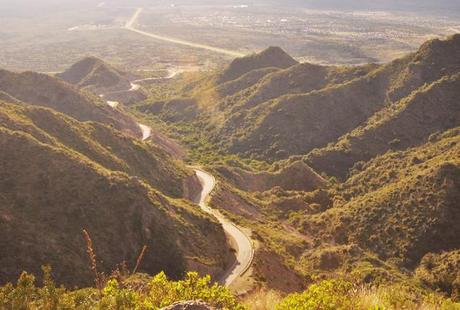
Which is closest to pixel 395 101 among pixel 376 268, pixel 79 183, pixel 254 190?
pixel 254 190

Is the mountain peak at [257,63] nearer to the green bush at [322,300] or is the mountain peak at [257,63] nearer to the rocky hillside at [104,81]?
the rocky hillside at [104,81]

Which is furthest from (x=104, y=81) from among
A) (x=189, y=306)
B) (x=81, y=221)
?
(x=189, y=306)

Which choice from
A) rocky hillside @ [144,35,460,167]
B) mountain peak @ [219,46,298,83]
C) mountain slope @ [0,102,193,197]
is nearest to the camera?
mountain slope @ [0,102,193,197]

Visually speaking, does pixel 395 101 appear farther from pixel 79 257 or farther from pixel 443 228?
pixel 79 257

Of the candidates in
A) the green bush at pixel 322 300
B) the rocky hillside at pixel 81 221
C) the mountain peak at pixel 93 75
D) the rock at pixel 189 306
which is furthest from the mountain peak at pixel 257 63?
the rock at pixel 189 306

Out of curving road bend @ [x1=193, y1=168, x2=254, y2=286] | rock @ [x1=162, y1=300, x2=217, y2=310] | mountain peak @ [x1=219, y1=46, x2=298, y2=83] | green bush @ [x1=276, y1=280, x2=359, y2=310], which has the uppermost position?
rock @ [x1=162, y1=300, x2=217, y2=310]

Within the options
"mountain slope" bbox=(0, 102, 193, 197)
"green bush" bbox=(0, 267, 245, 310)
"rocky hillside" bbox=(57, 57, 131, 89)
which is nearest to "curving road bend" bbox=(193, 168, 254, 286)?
"mountain slope" bbox=(0, 102, 193, 197)

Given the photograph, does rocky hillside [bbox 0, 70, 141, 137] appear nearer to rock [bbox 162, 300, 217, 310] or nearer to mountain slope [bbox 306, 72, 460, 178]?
mountain slope [bbox 306, 72, 460, 178]
